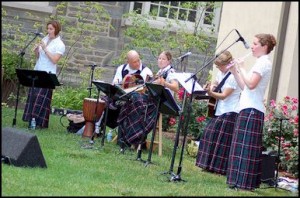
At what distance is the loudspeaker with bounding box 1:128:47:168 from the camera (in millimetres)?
7301

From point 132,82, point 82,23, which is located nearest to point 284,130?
point 132,82

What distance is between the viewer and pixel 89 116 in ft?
36.7

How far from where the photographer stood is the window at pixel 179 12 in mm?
17078

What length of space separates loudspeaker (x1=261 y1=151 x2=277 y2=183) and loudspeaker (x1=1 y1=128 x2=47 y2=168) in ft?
8.96

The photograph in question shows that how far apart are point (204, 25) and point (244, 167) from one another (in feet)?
33.1

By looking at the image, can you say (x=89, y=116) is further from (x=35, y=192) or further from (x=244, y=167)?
(x=35, y=192)

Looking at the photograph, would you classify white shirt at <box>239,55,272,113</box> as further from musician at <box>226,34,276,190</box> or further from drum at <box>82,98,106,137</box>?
drum at <box>82,98,106,137</box>

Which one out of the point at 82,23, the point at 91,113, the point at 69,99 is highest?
the point at 82,23

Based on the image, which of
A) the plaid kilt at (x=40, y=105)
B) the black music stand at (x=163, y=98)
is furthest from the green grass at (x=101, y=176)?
the plaid kilt at (x=40, y=105)

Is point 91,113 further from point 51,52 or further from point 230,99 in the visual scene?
point 230,99

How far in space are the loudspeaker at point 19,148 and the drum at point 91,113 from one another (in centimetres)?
344

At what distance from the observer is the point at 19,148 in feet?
24.3

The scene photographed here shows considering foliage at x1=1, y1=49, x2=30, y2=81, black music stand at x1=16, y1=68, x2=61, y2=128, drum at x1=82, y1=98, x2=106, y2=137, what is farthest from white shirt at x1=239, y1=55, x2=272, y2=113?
foliage at x1=1, y1=49, x2=30, y2=81

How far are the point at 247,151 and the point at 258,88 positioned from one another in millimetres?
738
